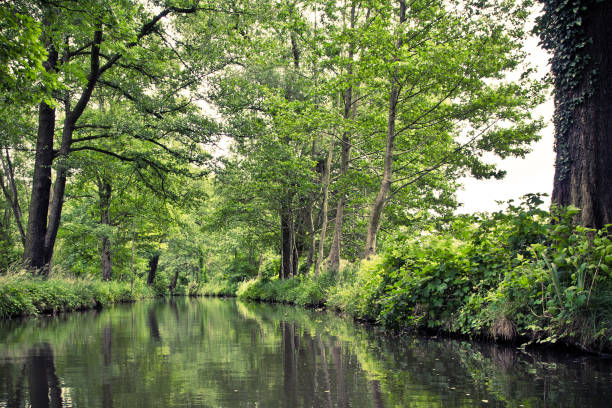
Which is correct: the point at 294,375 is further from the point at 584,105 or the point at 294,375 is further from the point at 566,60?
the point at 566,60

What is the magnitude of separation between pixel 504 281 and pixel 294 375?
3.36 m

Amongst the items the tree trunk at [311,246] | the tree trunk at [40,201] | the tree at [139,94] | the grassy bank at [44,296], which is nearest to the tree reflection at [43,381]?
the grassy bank at [44,296]

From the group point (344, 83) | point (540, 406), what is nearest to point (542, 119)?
point (344, 83)

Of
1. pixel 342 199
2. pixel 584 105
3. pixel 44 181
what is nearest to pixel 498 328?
pixel 584 105

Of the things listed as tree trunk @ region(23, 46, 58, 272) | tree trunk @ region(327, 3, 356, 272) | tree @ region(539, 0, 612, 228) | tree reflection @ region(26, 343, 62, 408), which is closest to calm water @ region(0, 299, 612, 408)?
tree reflection @ region(26, 343, 62, 408)

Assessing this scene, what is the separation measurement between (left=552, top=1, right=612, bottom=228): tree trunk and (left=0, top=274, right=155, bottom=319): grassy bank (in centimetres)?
1277

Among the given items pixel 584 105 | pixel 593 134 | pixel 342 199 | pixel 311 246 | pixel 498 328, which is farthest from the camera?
pixel 311 246

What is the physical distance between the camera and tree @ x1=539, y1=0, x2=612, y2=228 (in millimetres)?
5949

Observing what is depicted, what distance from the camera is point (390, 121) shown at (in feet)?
45.9

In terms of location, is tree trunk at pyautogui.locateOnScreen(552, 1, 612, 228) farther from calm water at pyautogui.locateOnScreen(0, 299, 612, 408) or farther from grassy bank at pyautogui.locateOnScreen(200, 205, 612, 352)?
calm water at pyautogui.locateOnScreen(0, 299, 612, 408)

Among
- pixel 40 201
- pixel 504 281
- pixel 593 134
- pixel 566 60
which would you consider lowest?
pixel 504 281

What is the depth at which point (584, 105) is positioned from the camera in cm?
613

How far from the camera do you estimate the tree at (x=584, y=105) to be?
5949 millimetres

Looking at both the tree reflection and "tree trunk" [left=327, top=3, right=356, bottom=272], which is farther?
"tree trunk" [left=327, top=3, right=356, bottom=272]
